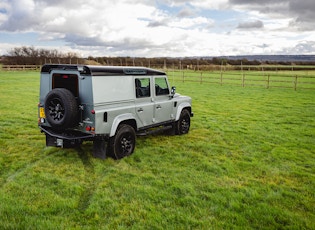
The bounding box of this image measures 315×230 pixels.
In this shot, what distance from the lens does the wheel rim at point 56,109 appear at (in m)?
5.79

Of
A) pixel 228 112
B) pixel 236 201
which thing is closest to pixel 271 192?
pixel 236 201

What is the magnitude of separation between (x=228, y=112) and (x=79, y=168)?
332 inches

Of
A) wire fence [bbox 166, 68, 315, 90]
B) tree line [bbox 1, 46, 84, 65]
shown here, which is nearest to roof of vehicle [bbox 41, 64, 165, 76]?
wire fence [bbox 166, 68, 315, 90]

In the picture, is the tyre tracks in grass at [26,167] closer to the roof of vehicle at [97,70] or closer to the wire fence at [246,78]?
the roof of vehicle at [97,70]

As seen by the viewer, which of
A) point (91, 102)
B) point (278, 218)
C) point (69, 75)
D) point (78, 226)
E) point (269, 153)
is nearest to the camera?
point (78, 226)

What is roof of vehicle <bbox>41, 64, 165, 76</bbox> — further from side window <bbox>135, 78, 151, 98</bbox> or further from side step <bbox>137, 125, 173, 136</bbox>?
side step <bbox>137, 125, 173, 136</bbox>

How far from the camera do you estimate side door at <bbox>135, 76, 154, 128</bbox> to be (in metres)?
6.73

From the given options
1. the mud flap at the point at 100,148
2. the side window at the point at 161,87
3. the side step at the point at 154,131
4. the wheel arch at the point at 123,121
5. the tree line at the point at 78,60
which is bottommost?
the mud flap at the point at 100,148

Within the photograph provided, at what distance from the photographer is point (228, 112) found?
12789 millimetres

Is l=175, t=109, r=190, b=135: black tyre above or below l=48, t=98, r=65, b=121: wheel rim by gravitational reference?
below

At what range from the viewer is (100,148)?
20.2 ft

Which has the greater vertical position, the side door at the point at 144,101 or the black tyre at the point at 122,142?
the side door at the point at 144,101

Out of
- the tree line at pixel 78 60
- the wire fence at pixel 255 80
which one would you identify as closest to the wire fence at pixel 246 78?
the wire fence at pixel 255 80

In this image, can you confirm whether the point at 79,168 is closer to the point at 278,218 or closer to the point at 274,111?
the point at 278,218
